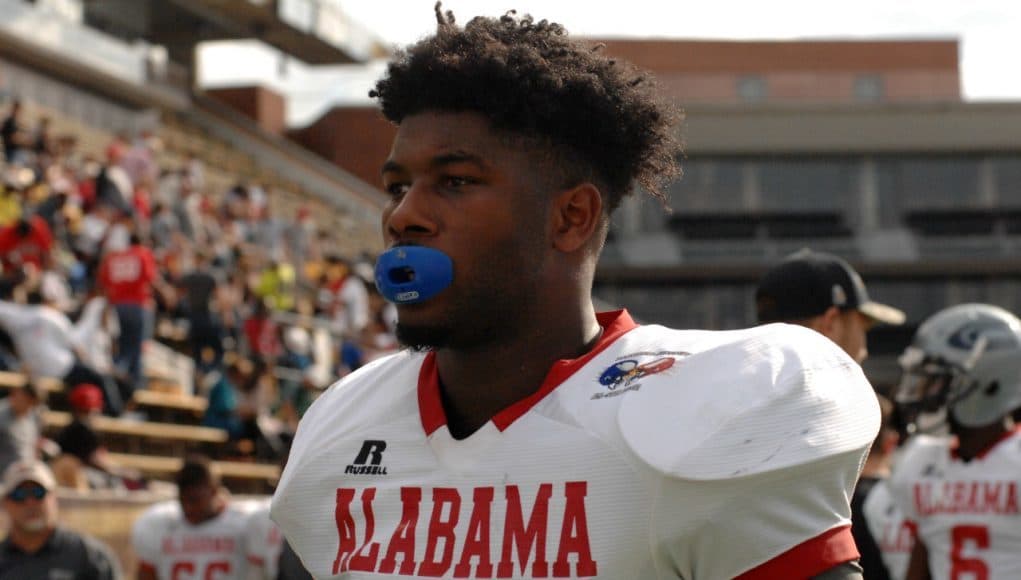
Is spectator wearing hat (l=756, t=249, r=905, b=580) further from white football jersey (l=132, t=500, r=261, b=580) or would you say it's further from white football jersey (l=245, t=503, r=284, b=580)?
white football jersey (l=132, t=500, r=261, b=580)

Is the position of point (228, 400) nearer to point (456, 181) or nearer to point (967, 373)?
point (967, 373)

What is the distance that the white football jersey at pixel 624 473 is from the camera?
1978 mm

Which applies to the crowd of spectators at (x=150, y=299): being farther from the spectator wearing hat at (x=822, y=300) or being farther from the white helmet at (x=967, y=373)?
the spectator wearing hat at (x=822, y=300)

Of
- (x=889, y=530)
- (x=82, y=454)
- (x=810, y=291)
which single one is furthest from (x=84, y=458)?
(x=810, y=291)

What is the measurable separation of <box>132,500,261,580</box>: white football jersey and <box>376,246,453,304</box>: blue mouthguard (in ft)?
18.5

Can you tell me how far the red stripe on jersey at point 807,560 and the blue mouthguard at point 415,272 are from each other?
591 mm

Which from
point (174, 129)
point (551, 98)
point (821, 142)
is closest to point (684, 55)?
point (821, 142)

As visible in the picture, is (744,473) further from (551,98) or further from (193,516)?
(193,516)

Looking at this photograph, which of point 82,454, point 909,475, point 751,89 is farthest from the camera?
point 751,89

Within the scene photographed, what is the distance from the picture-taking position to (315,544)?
2.37 m

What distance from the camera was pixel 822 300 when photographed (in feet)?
12.1

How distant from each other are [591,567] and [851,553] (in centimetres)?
33

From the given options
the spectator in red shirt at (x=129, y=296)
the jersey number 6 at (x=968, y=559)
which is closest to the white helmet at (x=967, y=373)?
the jersey number 6 at (x=968, y=559)

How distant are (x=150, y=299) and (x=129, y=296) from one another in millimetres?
1417
